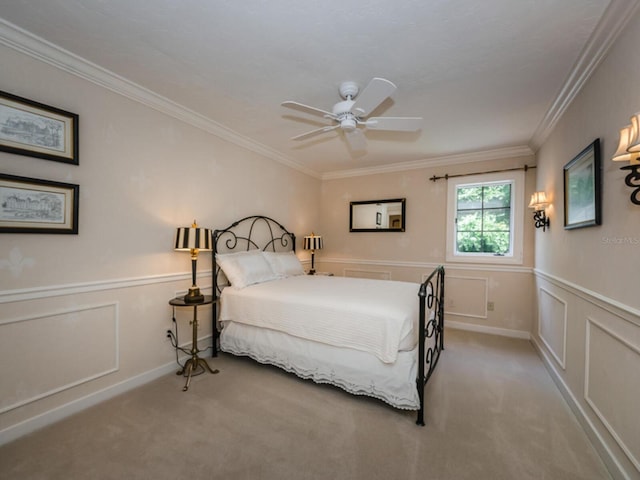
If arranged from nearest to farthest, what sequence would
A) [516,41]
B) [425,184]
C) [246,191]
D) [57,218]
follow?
[516,41] < [57,218] < [246,191] < [425,184]

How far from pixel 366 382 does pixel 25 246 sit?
2.57m

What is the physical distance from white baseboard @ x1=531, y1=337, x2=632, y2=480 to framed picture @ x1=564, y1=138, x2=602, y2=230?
1.32 metres

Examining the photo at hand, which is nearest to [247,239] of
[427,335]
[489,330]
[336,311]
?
[336,311]

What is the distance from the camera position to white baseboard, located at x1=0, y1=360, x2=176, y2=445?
5.89 feet

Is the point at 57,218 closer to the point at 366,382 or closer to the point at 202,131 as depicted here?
the point at 202,131

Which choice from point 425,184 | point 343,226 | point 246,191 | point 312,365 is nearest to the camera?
point 312,365

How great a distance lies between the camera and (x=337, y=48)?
1.86m

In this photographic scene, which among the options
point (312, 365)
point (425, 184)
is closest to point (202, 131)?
point (312, 365)

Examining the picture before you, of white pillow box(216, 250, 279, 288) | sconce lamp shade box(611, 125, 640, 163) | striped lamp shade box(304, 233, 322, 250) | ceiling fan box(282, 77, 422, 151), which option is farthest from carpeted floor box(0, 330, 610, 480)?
striped lamp shade box(304, 233, 322, 250)

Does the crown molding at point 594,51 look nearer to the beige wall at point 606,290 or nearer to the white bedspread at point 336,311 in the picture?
the beige wall at point 606,290

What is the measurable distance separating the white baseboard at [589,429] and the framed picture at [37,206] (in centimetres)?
370

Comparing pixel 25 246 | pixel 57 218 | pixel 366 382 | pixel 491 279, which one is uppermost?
pixel 57 218

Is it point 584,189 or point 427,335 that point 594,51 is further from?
point 427,335

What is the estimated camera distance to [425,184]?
4.42 metres
